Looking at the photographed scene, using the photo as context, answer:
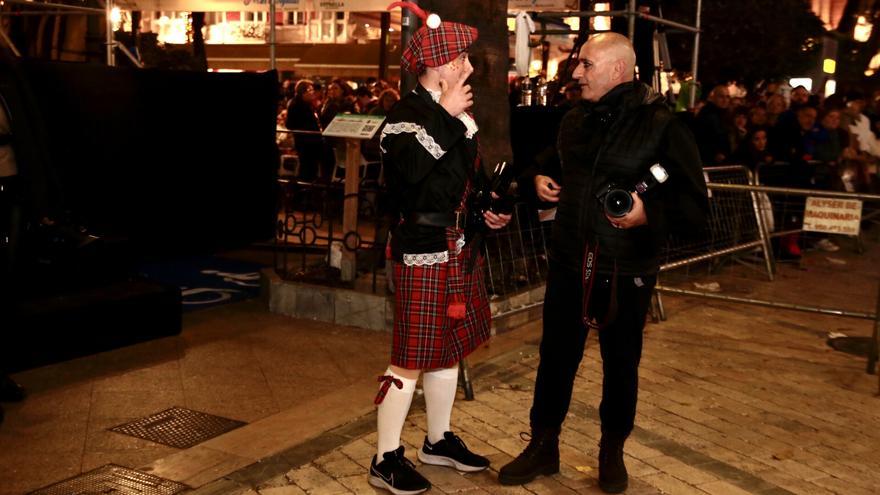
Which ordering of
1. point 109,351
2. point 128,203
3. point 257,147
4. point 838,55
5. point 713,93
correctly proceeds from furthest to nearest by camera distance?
point 838,55 < point 713,93 < point 257,147 < point 128,203 < point 109,351

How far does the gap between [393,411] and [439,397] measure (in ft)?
0.96

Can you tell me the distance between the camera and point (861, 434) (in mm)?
5238

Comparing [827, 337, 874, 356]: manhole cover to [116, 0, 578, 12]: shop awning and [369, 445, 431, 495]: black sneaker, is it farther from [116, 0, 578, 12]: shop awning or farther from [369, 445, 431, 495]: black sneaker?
[116, 0, 578, 12]: shop awning

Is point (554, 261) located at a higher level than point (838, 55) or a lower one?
lower

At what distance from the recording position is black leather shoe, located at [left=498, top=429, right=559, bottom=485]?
4.29 metres

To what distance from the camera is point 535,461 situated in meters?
4.34

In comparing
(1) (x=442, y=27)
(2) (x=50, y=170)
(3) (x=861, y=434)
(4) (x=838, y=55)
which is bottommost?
(3) (x=861, y=434)

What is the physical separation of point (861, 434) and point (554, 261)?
2291 mm

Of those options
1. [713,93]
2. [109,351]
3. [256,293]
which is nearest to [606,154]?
[109,351]

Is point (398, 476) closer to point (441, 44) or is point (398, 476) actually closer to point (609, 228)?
point (609, 228)

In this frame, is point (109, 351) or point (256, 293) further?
point (256, 293)

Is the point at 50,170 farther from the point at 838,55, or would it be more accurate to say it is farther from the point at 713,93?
the point at 838,55

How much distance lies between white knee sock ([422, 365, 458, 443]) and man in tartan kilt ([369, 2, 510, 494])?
12 millimetres

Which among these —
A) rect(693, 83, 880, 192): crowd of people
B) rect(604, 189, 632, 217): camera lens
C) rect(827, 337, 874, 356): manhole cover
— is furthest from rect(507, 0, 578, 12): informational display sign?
rect(604, 189, 632, 217): camera lens
